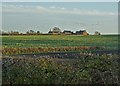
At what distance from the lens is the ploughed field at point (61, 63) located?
398 inches

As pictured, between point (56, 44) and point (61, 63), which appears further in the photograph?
point (56, 44)

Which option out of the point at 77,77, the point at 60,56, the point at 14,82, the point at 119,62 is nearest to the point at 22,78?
the point at 14,82

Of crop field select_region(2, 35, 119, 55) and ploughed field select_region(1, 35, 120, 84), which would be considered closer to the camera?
ploughed field select_region(1, 35, 120, 84)

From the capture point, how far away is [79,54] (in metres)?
12.6

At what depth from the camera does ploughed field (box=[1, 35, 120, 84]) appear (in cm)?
1011

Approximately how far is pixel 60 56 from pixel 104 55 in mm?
1661

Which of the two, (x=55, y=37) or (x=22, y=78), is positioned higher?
(x=55, y=37)

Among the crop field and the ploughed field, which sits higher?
the crop field

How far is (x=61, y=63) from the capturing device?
11.2 m

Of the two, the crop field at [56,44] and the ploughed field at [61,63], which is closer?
the ploughed field at [61,63]

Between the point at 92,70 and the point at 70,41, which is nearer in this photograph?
the point at 92,70

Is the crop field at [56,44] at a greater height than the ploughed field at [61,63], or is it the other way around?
the crop field at [56,44]

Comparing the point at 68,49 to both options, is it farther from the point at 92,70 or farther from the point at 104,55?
the point at 92,70

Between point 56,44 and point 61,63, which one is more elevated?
point 56,44
